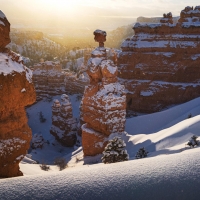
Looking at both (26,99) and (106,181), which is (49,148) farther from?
(106,181)

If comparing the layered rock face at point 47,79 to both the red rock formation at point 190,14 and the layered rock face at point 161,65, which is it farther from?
the red rock formation at point 190,14

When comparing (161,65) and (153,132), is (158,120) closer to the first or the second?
(153,132)

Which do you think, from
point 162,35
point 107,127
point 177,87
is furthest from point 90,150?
point 162,35

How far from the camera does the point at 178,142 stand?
295 inches

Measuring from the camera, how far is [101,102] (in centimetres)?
1016

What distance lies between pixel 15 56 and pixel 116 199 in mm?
3647

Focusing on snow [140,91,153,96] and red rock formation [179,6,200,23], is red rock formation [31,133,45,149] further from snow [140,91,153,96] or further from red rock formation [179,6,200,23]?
red rock formation [179,6,200,23]

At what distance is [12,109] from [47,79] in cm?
2522

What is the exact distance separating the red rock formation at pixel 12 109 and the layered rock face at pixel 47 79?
972 inches

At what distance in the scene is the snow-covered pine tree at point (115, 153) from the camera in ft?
20.7

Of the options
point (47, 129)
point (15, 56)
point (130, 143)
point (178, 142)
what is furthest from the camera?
point (47, 129)

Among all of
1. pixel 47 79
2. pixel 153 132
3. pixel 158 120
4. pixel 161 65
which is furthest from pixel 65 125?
pixel 47 79

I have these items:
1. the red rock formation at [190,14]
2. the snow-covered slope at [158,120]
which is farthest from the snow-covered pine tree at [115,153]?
the red rock formation at [190,14]

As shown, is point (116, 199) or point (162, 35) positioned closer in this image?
point (116, 199)
